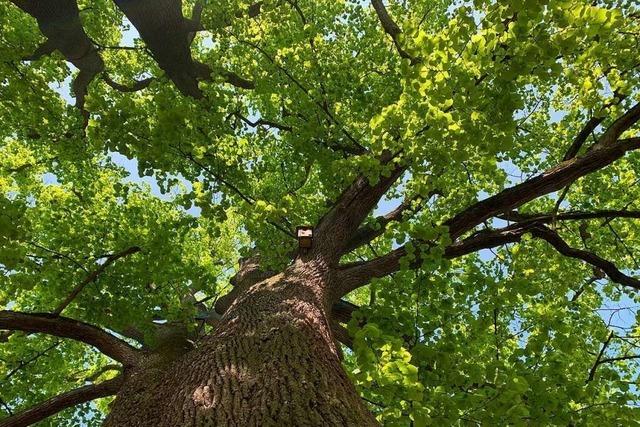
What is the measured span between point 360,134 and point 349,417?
7048mm

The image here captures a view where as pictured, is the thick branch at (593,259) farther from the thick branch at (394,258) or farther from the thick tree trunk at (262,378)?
the thick tree trunk at (262,378)

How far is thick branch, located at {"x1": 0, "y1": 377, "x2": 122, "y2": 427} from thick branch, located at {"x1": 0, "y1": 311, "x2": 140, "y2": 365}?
330 mm

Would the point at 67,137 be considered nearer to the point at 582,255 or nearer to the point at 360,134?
the point at 360,134

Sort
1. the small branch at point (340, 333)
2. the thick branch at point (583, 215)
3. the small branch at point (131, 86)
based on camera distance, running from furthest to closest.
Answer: the small branch at point (131, 86)
the small branch at point (340, 333)
the thick branch at point (583, 215)

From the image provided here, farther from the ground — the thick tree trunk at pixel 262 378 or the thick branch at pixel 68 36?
the thick branch at pixel 68 36

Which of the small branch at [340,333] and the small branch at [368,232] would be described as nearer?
the small branch at [340,333]

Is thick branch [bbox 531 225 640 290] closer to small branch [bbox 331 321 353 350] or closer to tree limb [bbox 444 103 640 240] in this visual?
tree limb [bbox 444 103 640 240]

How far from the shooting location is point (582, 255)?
19.3 feet

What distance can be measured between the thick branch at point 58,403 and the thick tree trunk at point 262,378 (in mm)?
785

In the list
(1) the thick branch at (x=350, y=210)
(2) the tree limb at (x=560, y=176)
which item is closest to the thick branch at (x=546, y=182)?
(2) the tree limb at (x=560, y=176)

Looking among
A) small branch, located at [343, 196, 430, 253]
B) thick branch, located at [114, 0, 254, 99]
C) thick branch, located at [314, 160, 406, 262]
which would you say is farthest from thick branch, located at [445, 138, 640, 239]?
thick branch, located at [114, 0, 254, 99]

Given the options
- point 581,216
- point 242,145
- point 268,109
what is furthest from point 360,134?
point 581,216

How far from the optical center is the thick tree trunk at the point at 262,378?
2.36 metres

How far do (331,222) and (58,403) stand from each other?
13.1 feet
